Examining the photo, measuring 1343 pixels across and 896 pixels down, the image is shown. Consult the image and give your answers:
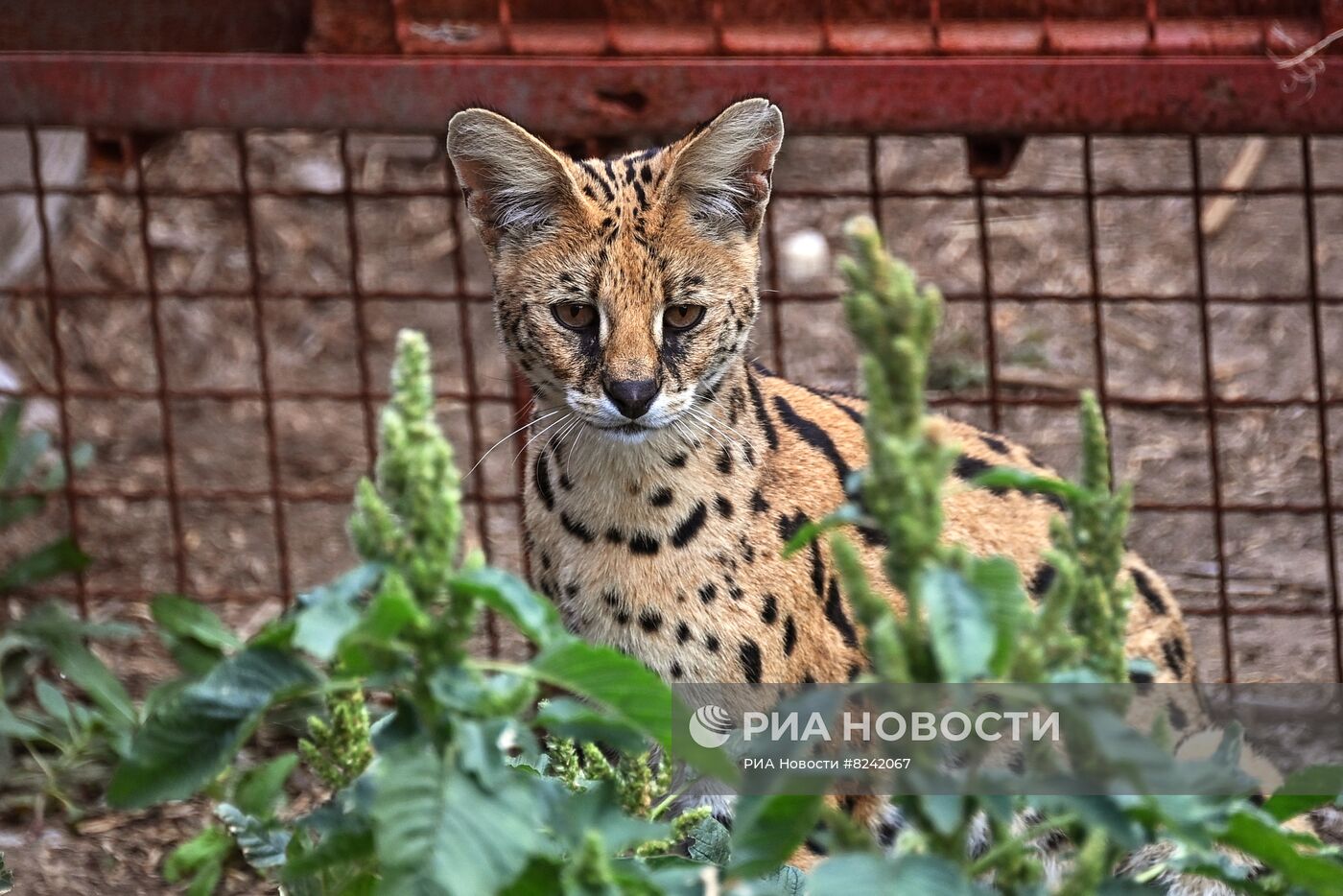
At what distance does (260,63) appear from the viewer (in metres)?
4.00

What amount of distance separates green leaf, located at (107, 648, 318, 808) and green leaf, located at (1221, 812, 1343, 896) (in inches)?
37.9

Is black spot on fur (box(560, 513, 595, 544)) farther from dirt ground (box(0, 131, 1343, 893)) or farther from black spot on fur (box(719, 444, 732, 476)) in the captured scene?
dirt ground (box(0, 131, 1343, 893))

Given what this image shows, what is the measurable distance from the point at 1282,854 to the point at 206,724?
1.13 m

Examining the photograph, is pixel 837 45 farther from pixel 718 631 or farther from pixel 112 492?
pixel 112 492

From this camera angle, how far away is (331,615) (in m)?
1.72

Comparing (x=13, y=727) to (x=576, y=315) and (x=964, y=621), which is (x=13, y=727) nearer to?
(x=576, y=315)

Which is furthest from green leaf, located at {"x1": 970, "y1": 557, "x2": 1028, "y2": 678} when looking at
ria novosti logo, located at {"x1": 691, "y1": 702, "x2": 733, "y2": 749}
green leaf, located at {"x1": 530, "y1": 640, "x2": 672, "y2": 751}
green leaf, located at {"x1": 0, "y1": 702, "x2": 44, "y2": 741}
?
green leaf, located at {"x1": 0, "y1": 702, "x2": 44, "y2": 741}

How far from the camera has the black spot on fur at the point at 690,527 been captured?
129 inches

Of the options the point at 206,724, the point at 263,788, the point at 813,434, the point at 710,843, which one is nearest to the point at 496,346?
the point at 263,788

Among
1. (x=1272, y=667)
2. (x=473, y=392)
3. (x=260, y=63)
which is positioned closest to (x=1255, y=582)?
(x=1272, y=667)

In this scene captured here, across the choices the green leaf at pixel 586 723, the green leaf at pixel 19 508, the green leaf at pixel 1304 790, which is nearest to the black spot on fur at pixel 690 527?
the green leaf at pixel 586 723

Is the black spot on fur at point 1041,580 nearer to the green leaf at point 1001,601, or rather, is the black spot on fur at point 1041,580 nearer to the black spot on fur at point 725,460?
the black spot on fur at point 725,460

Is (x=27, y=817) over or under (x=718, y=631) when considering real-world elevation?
under

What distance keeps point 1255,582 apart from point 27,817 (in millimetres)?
3253
